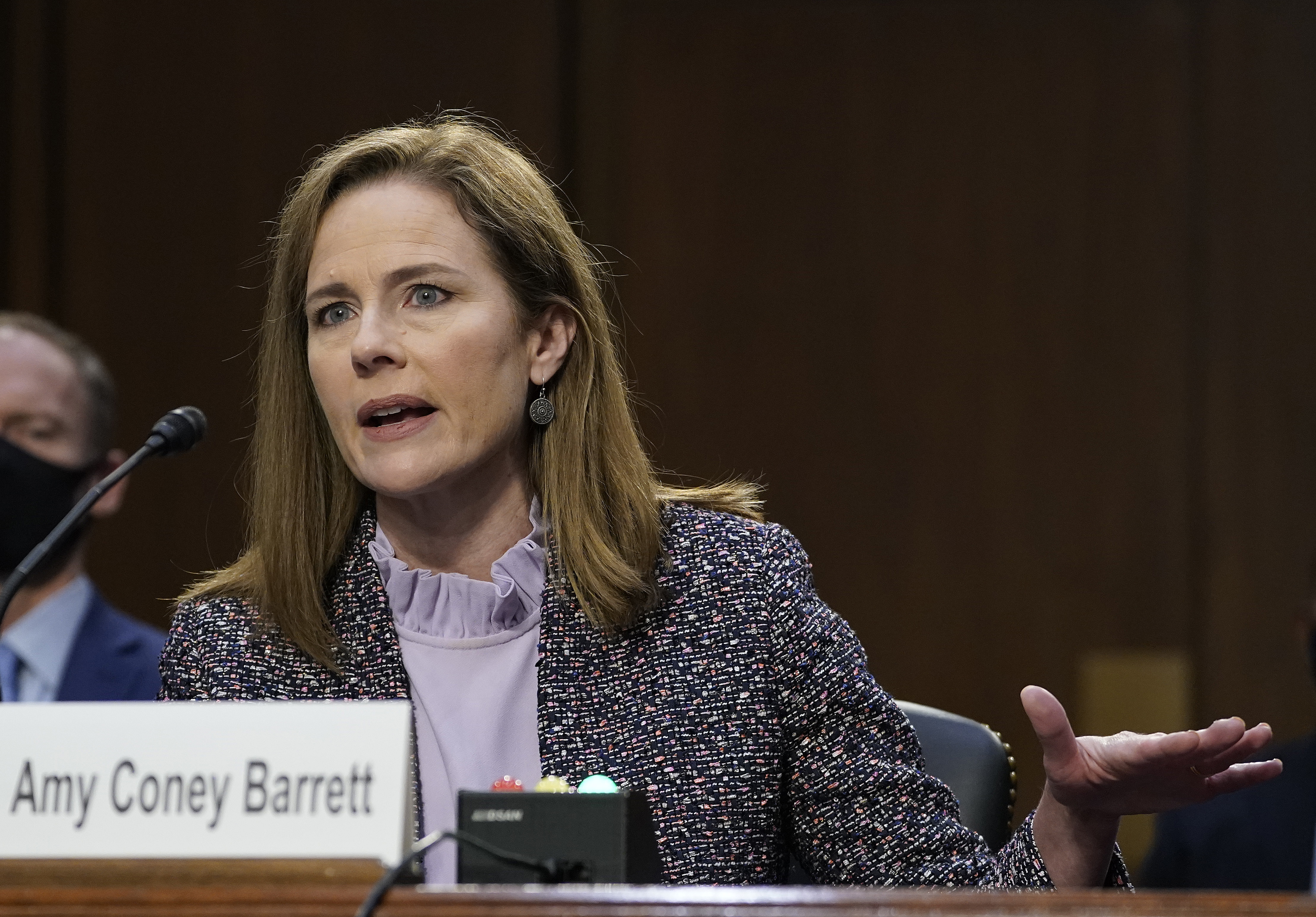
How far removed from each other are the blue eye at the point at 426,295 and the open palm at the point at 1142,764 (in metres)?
0.81

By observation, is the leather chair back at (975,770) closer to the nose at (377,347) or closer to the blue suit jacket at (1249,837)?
the nose at (377,347)

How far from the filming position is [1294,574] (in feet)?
12.9

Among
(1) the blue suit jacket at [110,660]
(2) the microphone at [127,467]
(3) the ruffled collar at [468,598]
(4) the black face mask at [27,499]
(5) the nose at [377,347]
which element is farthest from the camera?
(1) the blue suit jacket at [110,660]

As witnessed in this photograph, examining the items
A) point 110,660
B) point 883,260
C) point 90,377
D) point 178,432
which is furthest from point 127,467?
point 883,260

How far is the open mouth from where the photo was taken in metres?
1.78

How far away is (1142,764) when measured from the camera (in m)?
1.42

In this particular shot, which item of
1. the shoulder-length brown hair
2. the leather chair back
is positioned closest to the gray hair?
the shoulder-length brown hair

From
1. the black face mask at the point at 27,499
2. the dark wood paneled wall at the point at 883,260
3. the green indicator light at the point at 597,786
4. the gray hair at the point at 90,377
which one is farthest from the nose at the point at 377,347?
the dark wood paneled wall at the point at 883,260

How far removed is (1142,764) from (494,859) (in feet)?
2.06

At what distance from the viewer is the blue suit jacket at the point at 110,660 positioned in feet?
9.83

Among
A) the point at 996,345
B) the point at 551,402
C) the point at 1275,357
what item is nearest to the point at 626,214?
the point at 996,345

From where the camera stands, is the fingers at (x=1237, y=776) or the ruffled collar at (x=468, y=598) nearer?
the fingers at (x=1237, y=776)

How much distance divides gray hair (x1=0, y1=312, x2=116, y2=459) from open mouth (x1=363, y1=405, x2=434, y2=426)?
5.10 feet

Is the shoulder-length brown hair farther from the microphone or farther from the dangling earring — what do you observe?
the microphone
